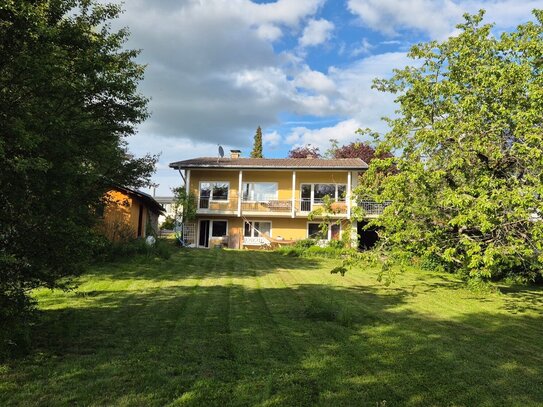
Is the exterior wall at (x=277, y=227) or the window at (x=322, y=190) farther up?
the window at (x=322, y=190)

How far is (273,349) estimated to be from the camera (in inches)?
230

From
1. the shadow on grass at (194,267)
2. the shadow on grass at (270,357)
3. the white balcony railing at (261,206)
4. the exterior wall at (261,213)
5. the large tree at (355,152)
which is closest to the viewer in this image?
the shadow on grass at (270,357)

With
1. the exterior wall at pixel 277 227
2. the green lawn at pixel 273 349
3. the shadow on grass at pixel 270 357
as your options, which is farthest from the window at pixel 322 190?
the shadow on grass at pixel 270 357

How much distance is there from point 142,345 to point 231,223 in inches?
894

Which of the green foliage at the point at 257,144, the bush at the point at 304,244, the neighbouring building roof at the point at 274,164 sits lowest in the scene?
the bush at the point at 304,244

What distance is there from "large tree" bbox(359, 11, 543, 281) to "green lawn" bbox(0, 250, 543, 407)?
1554 millimetres

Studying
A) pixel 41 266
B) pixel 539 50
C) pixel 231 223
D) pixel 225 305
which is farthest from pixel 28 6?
pixel 231 223

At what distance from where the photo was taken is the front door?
2846 centimetres

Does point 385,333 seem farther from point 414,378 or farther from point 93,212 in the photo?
point 93,212

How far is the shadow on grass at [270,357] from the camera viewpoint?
169 inches

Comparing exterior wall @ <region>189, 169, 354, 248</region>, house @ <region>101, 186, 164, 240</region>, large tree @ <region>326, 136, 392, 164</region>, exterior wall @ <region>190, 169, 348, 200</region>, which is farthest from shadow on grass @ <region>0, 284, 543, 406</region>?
large tree @ <region>326, 136, 392, 164</region>

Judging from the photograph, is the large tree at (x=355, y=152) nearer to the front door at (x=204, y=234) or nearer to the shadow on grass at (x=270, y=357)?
the front door at (x=204, y=234)

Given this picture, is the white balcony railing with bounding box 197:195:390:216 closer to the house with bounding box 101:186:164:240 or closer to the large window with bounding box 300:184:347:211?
the large window with bounding box 300:184:347:211

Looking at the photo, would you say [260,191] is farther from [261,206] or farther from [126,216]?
[126,216]
